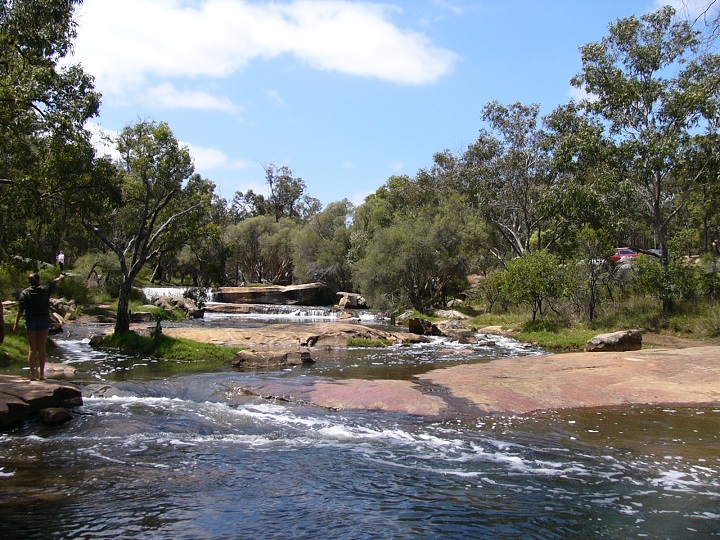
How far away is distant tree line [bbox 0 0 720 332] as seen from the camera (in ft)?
45.9

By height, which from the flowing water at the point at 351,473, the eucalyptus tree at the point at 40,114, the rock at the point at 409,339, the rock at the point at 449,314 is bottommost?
the flowing water at the point at 351,473

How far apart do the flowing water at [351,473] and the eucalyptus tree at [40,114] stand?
21.1 ft

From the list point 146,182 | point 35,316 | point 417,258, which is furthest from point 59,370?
point 417,258

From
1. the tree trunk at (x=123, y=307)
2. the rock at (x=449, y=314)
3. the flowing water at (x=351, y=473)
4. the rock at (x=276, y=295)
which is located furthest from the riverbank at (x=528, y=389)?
the rock at (x=276, y=295)

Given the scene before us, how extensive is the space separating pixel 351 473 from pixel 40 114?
12.6 m

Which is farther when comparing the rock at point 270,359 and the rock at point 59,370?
the rock at point 270,359

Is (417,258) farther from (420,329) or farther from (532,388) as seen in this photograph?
(532,388)

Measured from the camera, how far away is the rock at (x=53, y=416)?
8938mm

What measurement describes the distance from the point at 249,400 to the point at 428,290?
3342 cm

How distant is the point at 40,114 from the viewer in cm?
1412

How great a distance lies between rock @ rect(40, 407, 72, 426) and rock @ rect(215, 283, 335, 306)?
42.6m

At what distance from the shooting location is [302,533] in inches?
209

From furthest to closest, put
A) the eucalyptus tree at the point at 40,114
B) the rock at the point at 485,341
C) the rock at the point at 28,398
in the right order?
the rock at the point at 485,341
the eucalyptus tree at the point at 40,114
the rock at the point at 28,398

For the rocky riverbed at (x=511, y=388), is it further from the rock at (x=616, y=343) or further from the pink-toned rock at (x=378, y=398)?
the rock at (x=616, y=343)
